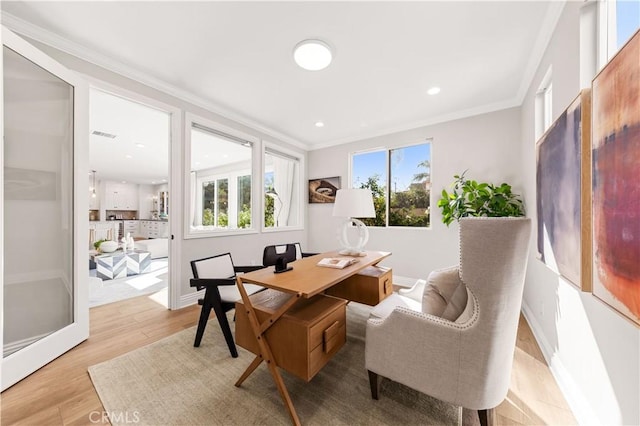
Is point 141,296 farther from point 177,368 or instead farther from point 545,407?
point 545,407

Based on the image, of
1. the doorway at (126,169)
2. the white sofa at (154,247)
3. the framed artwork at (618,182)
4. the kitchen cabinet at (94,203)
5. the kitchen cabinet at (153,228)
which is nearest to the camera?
the framed artwork at (618,182)

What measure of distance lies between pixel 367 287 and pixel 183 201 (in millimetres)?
2401

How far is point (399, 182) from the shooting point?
4.02 m

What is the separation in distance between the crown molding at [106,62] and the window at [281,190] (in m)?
1.07

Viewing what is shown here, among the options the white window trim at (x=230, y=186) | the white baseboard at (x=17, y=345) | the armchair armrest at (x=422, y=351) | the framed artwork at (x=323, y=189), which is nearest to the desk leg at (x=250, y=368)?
the armchair armrest at (x=422, y=351)

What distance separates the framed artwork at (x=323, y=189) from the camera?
4.66 m

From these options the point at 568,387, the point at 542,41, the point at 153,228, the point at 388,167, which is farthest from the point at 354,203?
the point at 153,228

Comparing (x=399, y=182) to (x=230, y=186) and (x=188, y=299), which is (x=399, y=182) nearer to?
(x=188, y=299)

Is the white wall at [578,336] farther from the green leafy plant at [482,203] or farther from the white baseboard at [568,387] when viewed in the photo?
the green leafy plant at [482,203]

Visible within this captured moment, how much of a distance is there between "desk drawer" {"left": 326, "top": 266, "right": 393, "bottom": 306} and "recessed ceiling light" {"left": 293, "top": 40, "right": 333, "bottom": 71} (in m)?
2.02

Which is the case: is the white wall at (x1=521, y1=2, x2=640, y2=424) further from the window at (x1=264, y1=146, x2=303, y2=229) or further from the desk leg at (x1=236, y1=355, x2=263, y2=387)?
the window at (x1=264, y1=146, x2=303, y2=229)

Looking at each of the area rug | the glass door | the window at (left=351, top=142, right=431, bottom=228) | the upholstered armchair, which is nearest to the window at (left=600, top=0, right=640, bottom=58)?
the upholstered armchair

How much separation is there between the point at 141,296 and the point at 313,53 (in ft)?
12.4

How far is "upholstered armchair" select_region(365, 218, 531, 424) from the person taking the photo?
103cm
